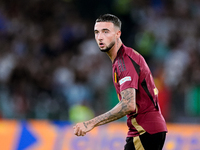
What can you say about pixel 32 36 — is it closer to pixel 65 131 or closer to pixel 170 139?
pixel 65 131

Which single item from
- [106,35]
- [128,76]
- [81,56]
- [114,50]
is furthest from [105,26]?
[81,56]

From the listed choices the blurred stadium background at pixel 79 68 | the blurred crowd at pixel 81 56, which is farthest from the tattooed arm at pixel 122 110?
the blurred crowd at pixel 81 56

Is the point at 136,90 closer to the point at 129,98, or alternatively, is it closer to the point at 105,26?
the point at 129,98

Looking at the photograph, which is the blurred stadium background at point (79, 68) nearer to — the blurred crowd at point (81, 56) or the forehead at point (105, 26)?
the blurred crowd at point (81, 56)

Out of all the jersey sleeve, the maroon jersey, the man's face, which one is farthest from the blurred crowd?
the jersey sleeve

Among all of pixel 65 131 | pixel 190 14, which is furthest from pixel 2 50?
pixel 190 14

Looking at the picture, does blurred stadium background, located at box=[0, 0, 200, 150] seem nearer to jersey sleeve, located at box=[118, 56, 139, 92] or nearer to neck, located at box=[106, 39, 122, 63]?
neck, located at box=[106, 39, 122, 63]

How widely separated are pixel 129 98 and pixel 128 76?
0.22 metres

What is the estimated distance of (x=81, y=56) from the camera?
11867 millimetres

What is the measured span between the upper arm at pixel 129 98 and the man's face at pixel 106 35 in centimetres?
61

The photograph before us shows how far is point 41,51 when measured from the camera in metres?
Answer: 12.0

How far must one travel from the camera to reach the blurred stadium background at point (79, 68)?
782cm

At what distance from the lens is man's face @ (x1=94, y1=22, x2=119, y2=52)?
4.13m

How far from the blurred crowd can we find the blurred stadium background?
0.02 metres
